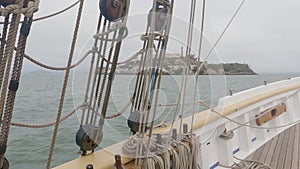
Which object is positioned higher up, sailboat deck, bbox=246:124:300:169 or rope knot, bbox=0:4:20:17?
rope knot, bbox=0:4:20:17

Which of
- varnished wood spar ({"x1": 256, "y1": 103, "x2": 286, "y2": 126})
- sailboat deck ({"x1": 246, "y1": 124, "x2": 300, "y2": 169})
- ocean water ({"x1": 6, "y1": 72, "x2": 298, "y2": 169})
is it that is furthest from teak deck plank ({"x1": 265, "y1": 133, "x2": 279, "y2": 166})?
ocean water ({"x1": 6, "y1": 72, "x2": 298, "y2": 169})

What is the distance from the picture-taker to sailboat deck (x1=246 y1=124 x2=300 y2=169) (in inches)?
55.7

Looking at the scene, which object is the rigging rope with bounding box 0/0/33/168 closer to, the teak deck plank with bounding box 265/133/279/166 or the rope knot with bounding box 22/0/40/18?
the rope knot with bounding box 22/0/40/18

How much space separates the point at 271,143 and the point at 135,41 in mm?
1479

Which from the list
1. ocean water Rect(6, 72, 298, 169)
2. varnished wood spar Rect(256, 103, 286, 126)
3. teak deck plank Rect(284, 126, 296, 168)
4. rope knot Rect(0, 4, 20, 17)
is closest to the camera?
rope knot Rect(0, 4, 20, 17)

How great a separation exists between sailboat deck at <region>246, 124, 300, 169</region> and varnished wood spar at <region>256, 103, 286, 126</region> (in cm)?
15

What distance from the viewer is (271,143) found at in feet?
5.87

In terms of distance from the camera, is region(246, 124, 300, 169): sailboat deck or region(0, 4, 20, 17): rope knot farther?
region(246, 124, 300, 169): sailboat deck

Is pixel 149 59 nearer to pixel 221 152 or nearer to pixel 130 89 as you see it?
pixel 130 89

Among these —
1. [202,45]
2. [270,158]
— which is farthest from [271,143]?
[202,45]

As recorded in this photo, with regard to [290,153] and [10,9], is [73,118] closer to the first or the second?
[290,153]

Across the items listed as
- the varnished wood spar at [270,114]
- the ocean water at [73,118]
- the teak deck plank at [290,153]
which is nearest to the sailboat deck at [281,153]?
the teak deck plank at [290,153]

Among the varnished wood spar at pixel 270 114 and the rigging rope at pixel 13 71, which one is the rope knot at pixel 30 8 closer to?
the rigging rope at pixel 13 71

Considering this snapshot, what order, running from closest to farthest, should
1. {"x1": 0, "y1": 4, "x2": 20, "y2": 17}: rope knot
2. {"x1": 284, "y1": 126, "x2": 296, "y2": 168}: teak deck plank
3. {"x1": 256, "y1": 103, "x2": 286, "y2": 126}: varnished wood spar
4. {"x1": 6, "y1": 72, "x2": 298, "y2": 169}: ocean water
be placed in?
{"x1": 0, "y1": 4, "x2": 20, "y2": 17}: rope knot → {"x1": 6, "y1": 72, "x2": 298, "y2": 169}: ocean water → {"x1": 284, "y1": 126, "x2": 296, "y2": 168}: teak deck plank → {"x1": 256, "y1": 103, "x2": 286, "y2": 126}: varnished wood spar
